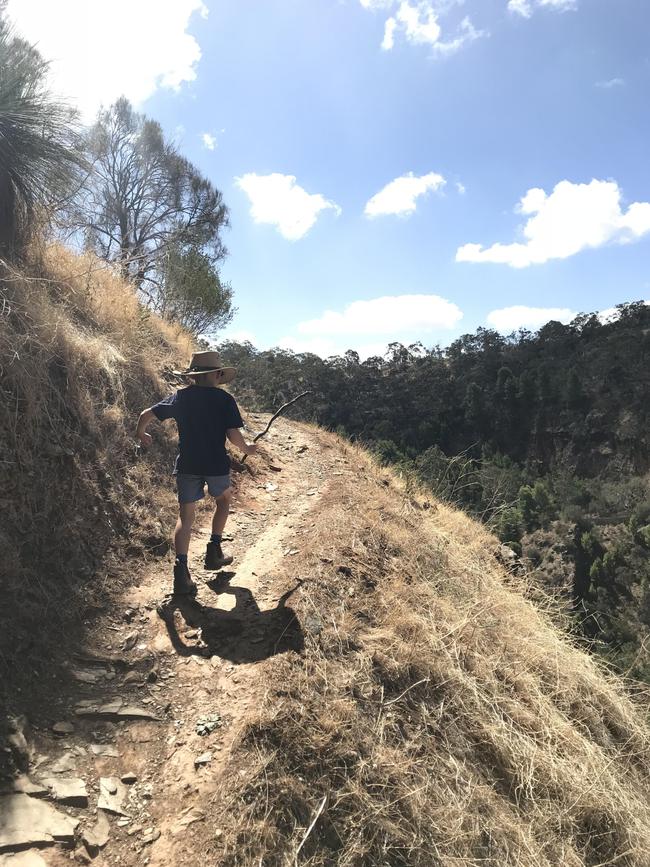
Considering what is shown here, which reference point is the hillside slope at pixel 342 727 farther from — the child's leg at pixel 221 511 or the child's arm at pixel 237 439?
the child's arm at pixel 237 439

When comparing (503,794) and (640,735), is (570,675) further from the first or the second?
(503,794)

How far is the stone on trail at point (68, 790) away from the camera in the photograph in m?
2.12

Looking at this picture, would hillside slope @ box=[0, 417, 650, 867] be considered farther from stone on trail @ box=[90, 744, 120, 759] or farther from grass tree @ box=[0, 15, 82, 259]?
grass tree @ box=[0, 15, 82, 259]

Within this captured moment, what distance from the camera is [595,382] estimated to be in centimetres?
4878

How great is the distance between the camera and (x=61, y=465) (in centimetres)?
395

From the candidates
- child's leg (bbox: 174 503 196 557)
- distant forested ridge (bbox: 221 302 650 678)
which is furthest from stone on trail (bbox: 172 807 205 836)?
distant forested ridge (bbox: 221 302 650 678)

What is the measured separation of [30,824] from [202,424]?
2352 millimetres

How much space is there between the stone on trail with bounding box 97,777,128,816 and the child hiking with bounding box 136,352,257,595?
1.44 m

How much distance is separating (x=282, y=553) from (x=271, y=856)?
2.77m

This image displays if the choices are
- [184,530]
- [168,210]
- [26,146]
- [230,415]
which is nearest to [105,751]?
[184,530]

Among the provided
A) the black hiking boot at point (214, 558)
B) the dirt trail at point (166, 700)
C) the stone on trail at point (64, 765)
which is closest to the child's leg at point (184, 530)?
the dirt trail at point (166, 700)

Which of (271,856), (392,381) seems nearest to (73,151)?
(271,856)

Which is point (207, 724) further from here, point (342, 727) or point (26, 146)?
point (26, 146)

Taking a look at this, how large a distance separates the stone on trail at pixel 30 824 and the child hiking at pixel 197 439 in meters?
1.64
